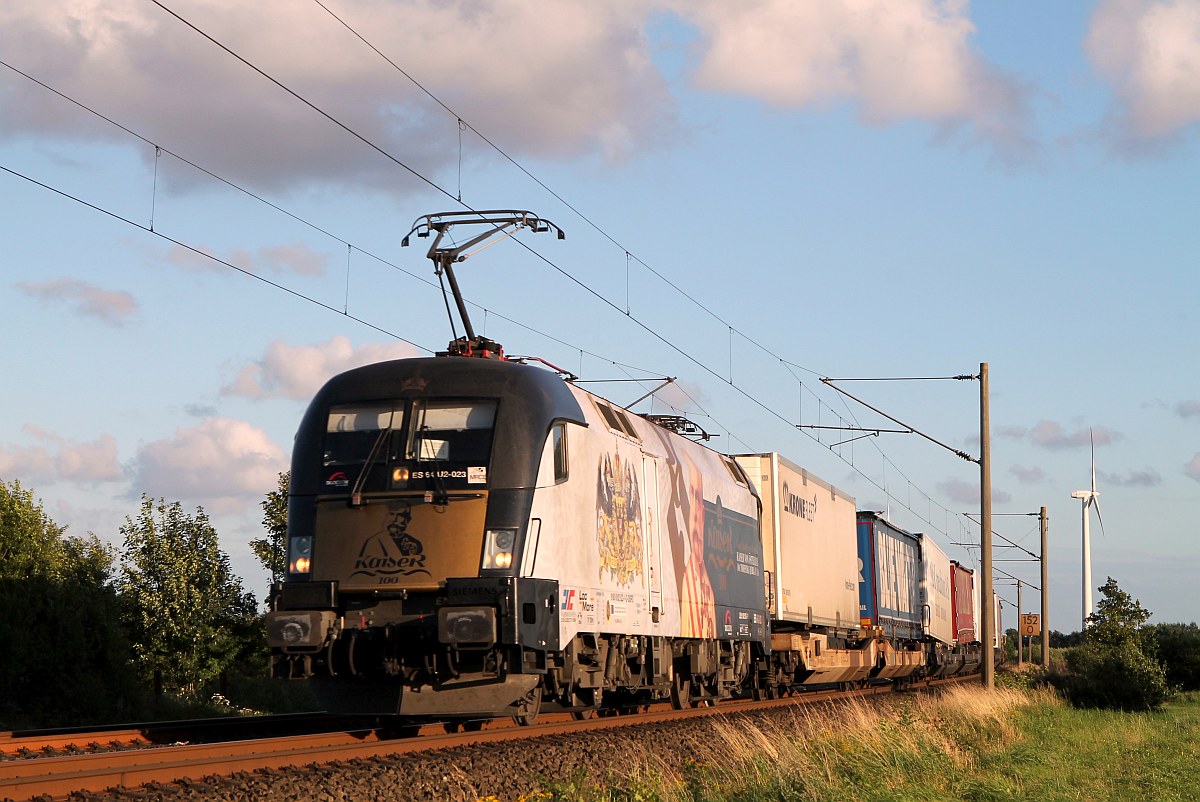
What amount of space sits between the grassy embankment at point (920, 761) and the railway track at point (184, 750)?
7.22ft

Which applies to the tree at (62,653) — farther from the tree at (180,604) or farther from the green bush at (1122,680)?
the green bush at (1122,680)

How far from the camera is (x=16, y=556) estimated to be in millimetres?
42375

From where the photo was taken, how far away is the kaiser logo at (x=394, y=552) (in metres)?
14.0

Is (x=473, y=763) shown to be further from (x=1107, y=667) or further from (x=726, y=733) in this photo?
(x=1107, y=667)

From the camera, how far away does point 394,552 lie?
14016 mm

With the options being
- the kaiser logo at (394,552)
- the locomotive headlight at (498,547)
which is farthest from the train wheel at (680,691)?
the kaiser logo at (394,552)

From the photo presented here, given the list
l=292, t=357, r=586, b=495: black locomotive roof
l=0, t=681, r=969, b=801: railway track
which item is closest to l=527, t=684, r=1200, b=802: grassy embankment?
l=0, t=681, r=969, b=801: railway track

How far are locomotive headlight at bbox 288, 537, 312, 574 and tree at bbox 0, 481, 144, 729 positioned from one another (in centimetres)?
1660

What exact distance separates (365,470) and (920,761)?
708 centimetres

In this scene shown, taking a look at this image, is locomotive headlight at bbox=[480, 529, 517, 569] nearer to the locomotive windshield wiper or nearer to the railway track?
the locomotive windshield wiper

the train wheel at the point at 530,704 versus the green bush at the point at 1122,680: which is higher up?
the train wheel at the point at 530,704

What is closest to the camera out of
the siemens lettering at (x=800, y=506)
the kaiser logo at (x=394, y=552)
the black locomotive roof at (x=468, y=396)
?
the kaiser logo at (x=394, y=552)

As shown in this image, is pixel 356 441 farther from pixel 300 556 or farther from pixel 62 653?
pixel 62 653

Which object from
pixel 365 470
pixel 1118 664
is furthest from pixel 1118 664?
pixel 365 470
